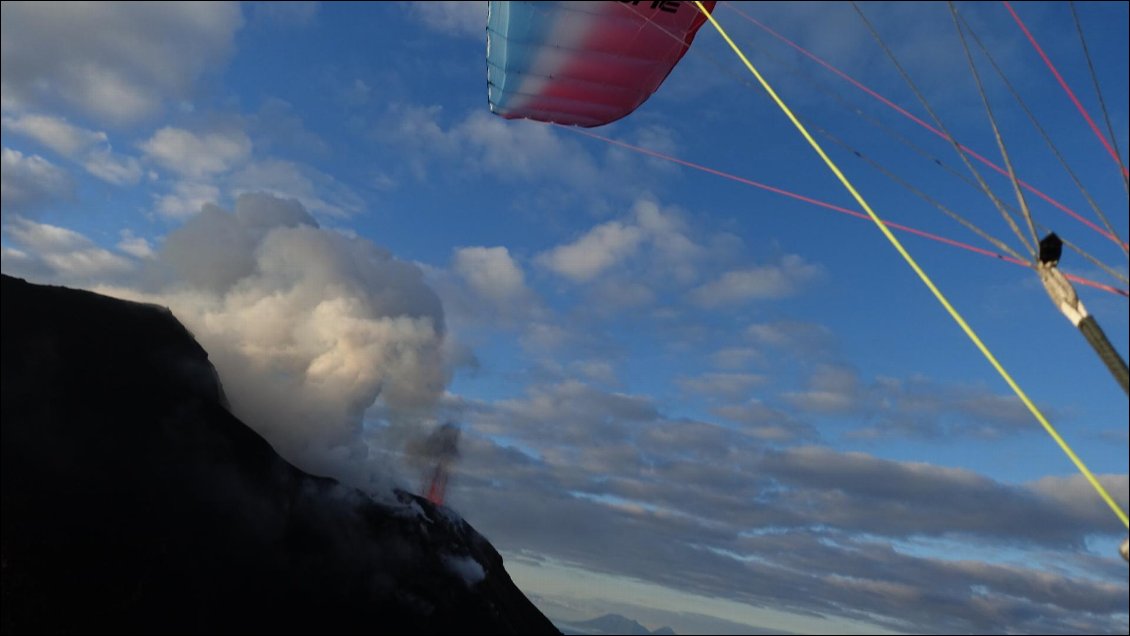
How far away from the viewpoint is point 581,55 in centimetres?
2506

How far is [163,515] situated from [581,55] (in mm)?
67280

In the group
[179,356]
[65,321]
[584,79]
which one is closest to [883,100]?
[584,79]

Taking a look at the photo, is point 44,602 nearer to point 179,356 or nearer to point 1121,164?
point 179,356

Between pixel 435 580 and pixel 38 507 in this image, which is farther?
pixel 435 580

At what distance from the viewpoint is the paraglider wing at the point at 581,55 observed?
2306cm

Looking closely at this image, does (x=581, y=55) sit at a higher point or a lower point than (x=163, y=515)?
higher

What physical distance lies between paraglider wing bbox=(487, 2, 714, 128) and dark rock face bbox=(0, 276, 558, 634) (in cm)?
6123

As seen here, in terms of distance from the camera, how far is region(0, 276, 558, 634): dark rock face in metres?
60.5

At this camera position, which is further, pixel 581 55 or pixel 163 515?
pixel 163 515

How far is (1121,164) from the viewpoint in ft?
38.6

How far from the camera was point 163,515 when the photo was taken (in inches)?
2685

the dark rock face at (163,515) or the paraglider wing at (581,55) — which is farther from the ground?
the paraglider wing at (581,55)

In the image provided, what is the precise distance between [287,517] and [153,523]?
2308 centimetres

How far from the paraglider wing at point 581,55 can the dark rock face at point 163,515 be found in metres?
61.2
